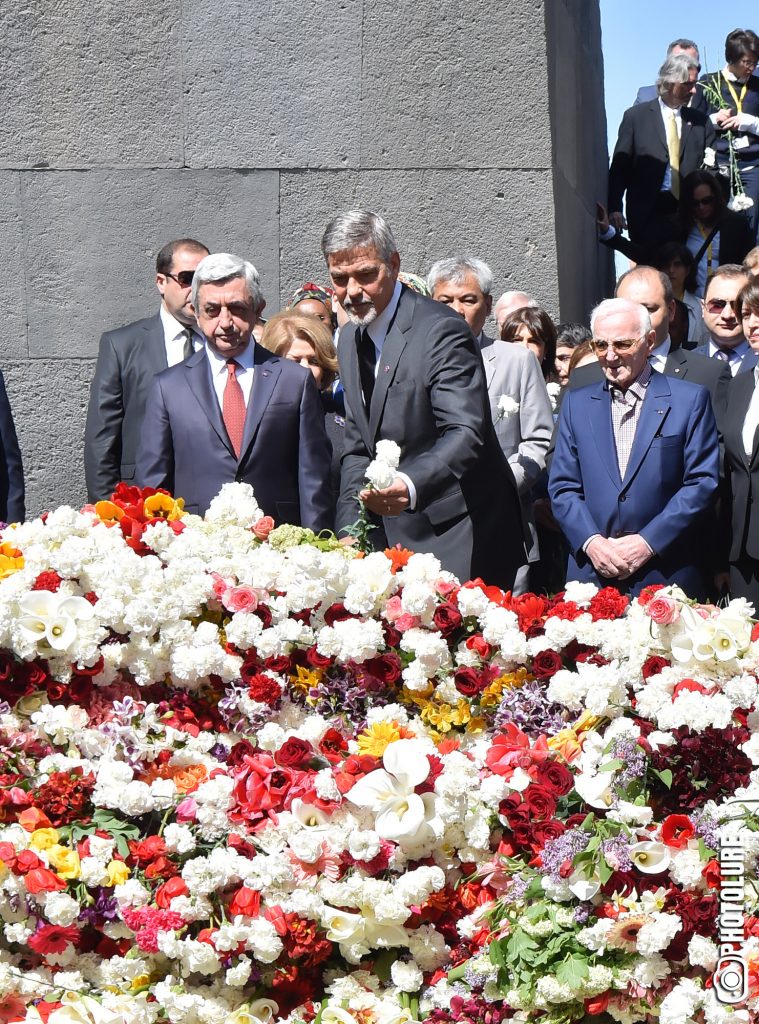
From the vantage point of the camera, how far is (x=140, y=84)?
719 cm

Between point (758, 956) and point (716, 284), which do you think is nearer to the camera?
point (758, 956)

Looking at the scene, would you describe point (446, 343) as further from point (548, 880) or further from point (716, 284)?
point (548, 880)

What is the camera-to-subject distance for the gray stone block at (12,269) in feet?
23.5

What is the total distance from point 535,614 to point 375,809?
684 mm

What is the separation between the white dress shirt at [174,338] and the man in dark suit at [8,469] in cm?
66

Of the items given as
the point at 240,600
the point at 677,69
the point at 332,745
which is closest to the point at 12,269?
the point at 677,69

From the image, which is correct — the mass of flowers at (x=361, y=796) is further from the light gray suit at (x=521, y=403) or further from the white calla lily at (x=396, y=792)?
the light gray suit at (x=521, y=403)

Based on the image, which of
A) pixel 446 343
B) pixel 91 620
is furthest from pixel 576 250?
pixel 91 620

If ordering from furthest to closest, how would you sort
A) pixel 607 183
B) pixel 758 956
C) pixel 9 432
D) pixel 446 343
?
pixel 607 183 < pixel 9 432 < pixel 446 343 < pixel 758 956

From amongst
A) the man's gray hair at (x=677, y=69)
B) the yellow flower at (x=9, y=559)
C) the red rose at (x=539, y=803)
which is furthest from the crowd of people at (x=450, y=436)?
the man's gray hair at (x=677, y=69)

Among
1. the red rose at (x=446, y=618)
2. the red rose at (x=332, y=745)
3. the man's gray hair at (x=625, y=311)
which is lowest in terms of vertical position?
the red rose at (x=332, y=745)

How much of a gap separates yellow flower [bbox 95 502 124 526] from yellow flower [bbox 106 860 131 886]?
1.01m

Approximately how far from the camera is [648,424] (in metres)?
5.19

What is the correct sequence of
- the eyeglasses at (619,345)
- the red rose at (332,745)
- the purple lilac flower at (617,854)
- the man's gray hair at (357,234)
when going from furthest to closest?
1. the eyeglasses at (619,345)
2. the man's gray hair at (357,234)
3. the red rose at (332,745)
4. the purple lilac flower at (617,854)
